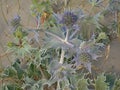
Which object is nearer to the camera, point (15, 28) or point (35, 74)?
point (15, 28)

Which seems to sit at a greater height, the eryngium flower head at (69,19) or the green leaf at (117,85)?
the eryngium flower head at (69,19)

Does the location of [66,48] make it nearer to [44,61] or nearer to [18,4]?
[44,61]

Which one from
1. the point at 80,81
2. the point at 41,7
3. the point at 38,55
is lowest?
the point at 80,81

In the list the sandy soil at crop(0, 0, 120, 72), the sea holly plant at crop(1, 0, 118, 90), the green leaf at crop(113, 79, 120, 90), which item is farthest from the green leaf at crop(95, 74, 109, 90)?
the sandy soil at crop(0, 0, 120, 72)

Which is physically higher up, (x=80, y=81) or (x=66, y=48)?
(x=66, y=48)

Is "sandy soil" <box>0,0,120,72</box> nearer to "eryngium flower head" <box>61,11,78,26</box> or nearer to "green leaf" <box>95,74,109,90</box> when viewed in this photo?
"green leaf" <box>95,74,109,90</box>

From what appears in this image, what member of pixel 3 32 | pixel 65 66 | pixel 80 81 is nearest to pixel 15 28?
pixel 65 66

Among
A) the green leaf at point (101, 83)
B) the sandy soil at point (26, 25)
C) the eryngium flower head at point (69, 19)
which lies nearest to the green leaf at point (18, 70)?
the sandy soil at point (26, 25)

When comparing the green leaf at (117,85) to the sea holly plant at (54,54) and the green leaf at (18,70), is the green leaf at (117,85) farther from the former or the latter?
Result: the green leaf at (18,70)

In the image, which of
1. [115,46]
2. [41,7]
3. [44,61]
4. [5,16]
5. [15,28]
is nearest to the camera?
[15,28]
